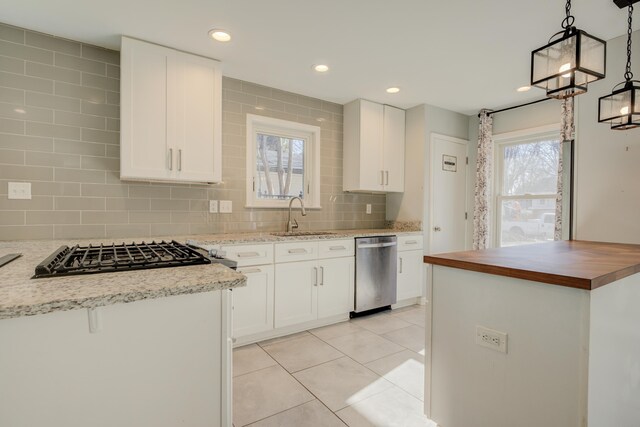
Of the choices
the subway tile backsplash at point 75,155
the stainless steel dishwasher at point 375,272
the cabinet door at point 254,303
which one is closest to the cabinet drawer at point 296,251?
the cabinet door at point 254,303

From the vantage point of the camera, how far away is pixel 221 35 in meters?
2.41

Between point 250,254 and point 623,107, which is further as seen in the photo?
point 250,254

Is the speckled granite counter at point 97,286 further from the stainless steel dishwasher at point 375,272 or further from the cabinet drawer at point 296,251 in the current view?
the stainless steel dishwasher at point 375,272

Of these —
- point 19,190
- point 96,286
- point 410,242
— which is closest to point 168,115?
point 19,190

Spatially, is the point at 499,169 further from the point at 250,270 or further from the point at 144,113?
the point at 144,113

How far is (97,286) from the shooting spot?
3.09 feet

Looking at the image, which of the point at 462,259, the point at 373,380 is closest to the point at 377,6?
the point at 462,259

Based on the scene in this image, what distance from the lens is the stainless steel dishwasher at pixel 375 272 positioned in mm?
3391

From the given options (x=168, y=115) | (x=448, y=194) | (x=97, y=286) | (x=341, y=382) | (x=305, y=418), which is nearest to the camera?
(x=97, y=286)

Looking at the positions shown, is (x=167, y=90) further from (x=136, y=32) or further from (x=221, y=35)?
(x=221, y=35)

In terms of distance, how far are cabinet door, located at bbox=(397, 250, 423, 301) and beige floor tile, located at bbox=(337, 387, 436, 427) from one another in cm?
182

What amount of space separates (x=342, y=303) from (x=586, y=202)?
7.51 ft

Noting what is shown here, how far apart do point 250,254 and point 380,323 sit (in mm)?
1568

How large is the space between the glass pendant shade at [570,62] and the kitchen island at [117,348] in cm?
154
